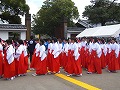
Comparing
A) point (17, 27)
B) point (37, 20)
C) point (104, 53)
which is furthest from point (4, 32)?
point (104, 53)

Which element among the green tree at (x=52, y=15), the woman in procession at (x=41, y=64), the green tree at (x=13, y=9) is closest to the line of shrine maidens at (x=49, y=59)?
the woman in procession at (x=41, y=64)

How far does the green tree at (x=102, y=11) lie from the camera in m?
30.7

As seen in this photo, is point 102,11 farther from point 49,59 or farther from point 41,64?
point 41,64

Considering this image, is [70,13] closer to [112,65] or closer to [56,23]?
[56,23]

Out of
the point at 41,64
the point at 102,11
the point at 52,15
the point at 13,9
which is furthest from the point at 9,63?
the point at 102,11

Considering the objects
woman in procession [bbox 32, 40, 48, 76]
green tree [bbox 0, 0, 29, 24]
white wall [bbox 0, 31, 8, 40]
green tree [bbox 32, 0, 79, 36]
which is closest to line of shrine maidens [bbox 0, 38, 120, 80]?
woman in procession [bbox 32, 40, 48, 76]

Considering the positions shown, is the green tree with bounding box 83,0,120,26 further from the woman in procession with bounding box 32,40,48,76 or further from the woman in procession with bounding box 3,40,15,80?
the woman in procession with bounding box 3,40,15,80

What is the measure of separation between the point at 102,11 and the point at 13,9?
40.3 ft

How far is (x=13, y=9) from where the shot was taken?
30438mm

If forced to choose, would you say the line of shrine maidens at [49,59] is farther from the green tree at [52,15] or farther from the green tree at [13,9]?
the green tree at [52,15]

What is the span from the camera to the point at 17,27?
26.8 m

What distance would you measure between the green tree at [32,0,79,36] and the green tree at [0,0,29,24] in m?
3.00

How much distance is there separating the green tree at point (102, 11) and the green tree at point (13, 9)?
361 inches

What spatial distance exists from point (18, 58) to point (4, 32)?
16.8 m
